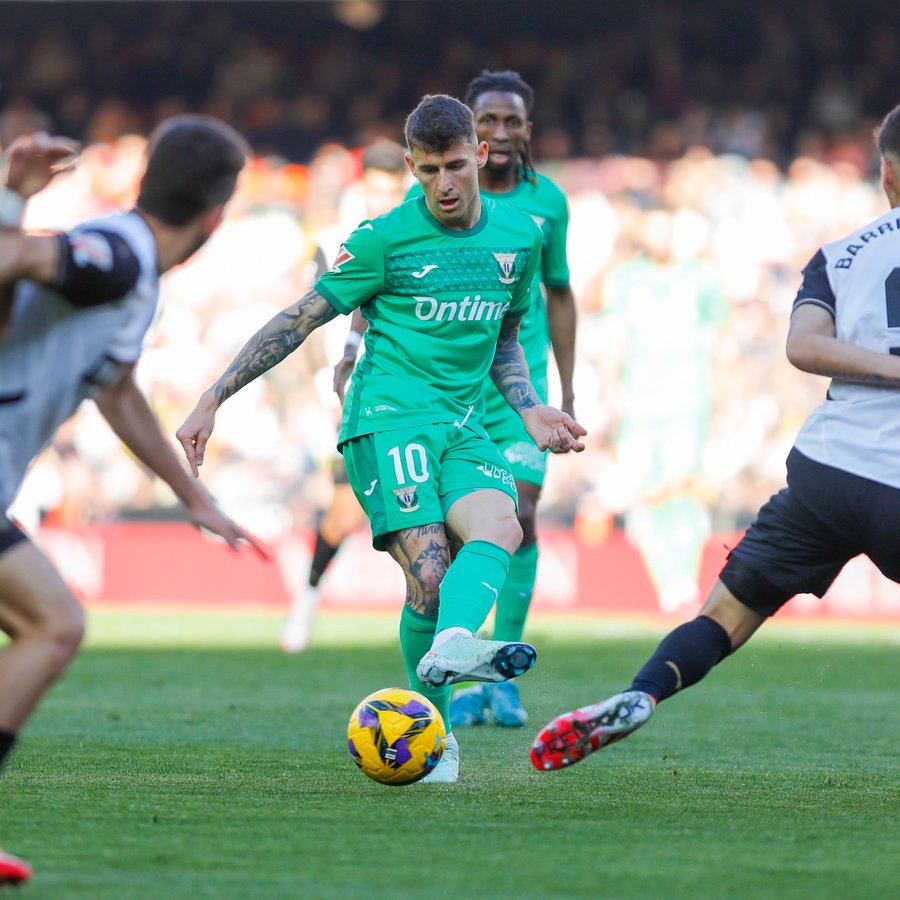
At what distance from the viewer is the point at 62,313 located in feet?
13.9

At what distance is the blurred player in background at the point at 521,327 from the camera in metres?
8.05

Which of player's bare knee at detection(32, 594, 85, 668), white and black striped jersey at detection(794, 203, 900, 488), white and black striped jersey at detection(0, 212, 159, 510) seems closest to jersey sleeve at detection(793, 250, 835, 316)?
white and black striped jersey at detection(794, 203, 900, 488)

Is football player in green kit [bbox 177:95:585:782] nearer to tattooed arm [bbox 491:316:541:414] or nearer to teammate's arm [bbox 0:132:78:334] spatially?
tattooed arm [bbox 491:316:541:414]

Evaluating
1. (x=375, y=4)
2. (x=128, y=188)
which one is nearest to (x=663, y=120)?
(x=375, y=4)

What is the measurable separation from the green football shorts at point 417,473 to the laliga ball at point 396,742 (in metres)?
0.67

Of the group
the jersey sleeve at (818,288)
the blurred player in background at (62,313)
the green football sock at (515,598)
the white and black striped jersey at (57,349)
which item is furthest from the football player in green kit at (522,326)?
the white and black striped jersey at (57,349)

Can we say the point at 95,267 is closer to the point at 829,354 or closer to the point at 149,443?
the point at 149,443

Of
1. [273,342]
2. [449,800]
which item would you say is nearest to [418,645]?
[449,800]

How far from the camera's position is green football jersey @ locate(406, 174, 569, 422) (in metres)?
8.09

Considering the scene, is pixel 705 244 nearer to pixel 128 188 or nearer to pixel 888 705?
pixel 128 188

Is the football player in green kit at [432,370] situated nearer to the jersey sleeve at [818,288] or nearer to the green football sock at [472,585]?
the green football sock at [472,585]

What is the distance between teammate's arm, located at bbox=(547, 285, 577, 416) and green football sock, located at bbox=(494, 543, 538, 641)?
2.49 feet

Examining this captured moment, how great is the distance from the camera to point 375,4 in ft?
66.8

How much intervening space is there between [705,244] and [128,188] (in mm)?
6269
